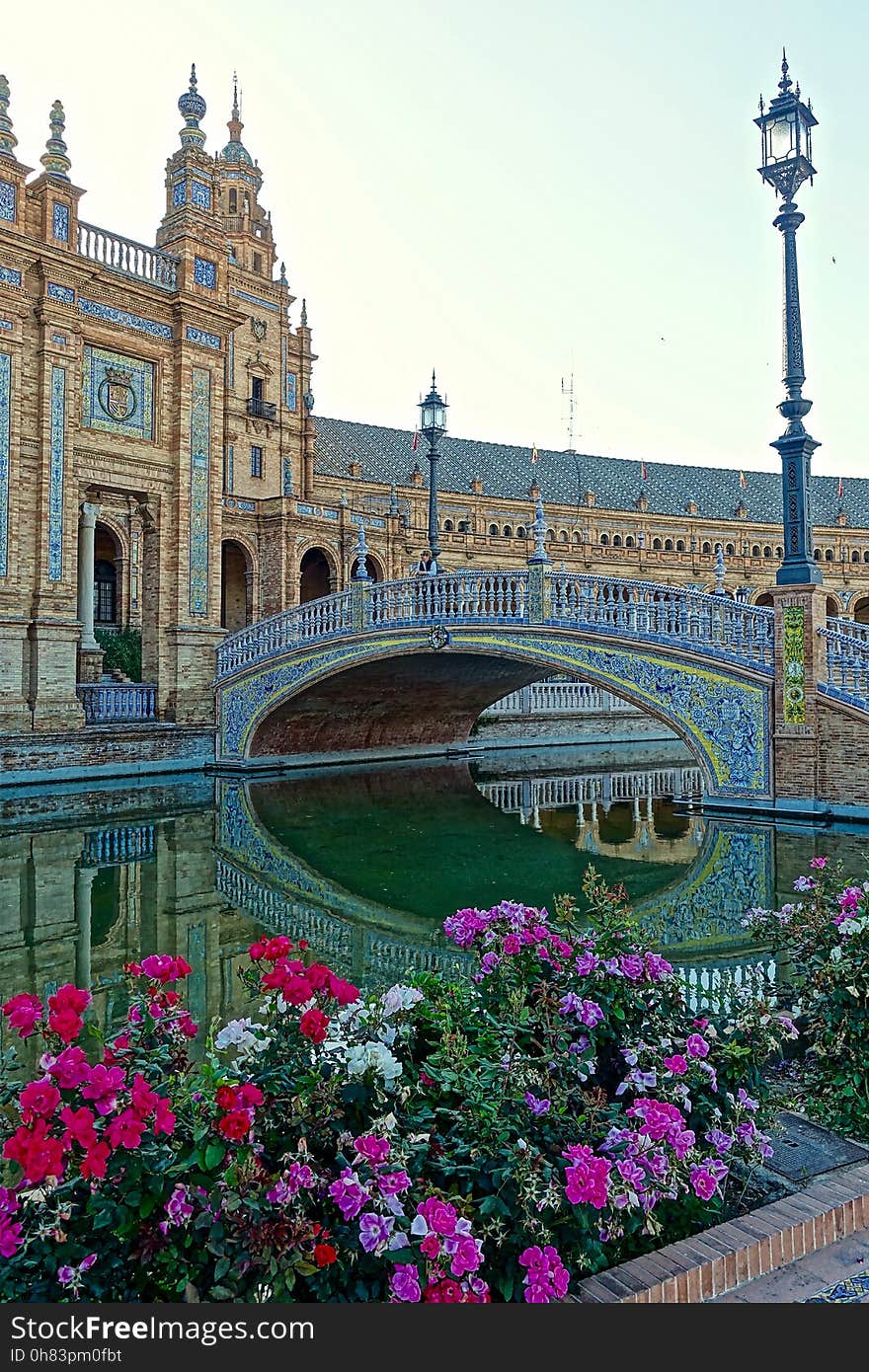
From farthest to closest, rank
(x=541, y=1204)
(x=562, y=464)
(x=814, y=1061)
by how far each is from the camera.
Result: (x=562, y=464) < (x=814, y=1061) < (x=541, y=1204)

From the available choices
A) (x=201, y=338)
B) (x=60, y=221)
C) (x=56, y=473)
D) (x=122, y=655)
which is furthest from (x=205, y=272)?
(x=122, y=655)

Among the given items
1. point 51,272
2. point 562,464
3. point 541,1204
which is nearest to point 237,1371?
point 541,1204

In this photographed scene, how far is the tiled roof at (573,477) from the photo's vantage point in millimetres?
44312

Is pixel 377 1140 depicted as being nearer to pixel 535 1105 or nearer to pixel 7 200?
pixel 535 1105

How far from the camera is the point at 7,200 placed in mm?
17641

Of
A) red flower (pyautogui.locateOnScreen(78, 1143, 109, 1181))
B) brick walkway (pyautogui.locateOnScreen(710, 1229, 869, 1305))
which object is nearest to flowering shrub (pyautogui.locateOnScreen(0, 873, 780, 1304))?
red flower (pyautogui.locateOnScreen(78, 1143, 109, 1181))

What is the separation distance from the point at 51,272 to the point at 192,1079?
1883cm

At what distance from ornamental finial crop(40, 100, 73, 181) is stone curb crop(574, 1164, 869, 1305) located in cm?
2082

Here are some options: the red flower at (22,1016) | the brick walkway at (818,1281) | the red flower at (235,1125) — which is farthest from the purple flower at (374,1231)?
the red flower at (22,1016)

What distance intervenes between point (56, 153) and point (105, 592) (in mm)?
16817

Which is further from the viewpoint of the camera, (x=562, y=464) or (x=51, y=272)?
(x=562, y=464)

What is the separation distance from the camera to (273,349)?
34719 millimetres

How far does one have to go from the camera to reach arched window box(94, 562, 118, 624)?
3225cm

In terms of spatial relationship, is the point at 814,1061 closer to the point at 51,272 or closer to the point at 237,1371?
the point at 237,1371
